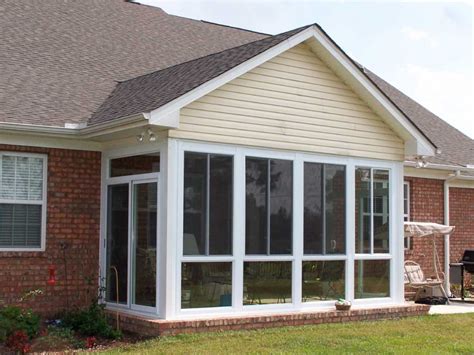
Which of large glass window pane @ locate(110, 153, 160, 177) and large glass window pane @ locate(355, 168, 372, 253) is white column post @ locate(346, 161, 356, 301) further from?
large glass window pane @ locate(110, 153, 160, 177)

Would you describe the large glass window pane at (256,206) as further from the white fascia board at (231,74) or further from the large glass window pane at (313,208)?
the white fascia board at (231,74)

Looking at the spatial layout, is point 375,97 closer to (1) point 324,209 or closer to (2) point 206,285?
(1) point 324,209

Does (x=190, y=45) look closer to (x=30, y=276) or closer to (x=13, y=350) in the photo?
(x=30, y=276)

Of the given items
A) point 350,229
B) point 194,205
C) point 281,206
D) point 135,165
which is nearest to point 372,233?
point 350,229

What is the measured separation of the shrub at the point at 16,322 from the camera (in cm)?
1084

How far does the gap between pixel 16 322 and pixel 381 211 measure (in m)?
7.00

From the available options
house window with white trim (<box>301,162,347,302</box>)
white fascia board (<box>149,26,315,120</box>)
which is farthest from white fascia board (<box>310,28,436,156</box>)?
house window with white trim (<box>301,162,347,302</box>)

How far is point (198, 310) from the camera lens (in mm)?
11883

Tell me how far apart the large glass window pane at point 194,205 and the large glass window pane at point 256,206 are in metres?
0.87

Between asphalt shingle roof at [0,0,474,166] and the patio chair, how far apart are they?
2.95 meters

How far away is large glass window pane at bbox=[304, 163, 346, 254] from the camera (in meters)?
13.4

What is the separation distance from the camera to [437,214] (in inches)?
742

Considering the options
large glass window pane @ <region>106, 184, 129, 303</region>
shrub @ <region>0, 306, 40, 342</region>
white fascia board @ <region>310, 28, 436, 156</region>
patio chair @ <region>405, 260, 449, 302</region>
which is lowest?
shrub @ <region>0, 306, 40, 342</region>

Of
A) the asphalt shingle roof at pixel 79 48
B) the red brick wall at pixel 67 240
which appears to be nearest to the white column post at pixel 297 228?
the red brick wall at pixel 67 240
